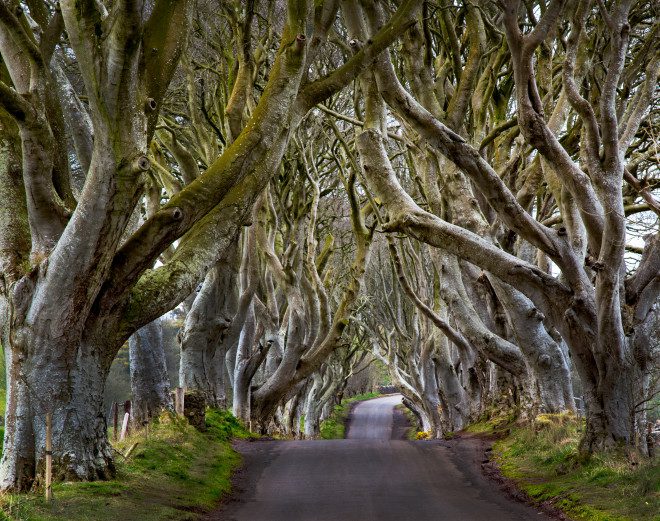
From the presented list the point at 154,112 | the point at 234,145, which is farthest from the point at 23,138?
the point at 234,145

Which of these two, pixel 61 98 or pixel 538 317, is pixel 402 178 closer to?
pixel 538 317

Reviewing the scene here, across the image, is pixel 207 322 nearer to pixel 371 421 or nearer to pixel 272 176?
pixel 272 176

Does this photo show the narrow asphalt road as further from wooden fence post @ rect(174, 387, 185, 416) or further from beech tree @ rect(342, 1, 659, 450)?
beech tree @ rect(342, 1, 659, 450)

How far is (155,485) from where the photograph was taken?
8.85 meters

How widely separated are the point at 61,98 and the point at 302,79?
121 inches

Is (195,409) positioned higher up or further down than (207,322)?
further down

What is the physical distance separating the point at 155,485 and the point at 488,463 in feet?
18.6

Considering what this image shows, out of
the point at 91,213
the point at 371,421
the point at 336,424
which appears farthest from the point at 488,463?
the point at 371,421

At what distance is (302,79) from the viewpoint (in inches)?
378

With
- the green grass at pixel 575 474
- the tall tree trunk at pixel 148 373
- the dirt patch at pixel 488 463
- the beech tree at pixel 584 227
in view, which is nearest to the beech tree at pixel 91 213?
the beech tree at pixel 584 227

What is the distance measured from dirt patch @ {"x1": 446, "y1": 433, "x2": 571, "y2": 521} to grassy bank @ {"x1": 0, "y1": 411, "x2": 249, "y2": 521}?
3830 mm

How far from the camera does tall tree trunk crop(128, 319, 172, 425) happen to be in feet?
42.3

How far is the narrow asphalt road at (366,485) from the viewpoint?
320 inches

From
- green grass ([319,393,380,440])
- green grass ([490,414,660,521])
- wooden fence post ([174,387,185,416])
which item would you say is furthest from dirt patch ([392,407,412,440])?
green grass ([490,414,660,521])
